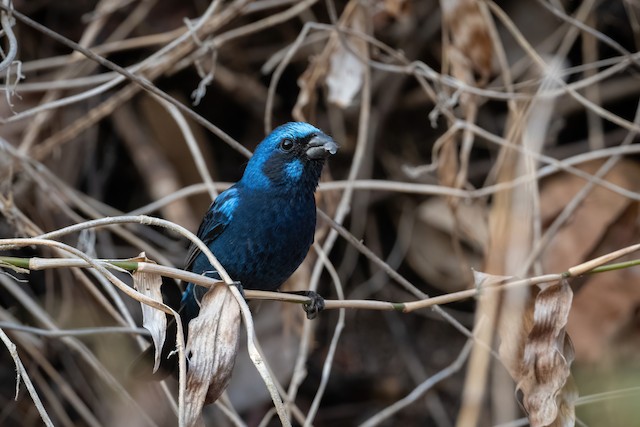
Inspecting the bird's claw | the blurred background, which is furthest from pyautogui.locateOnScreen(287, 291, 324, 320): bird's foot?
the blurred background

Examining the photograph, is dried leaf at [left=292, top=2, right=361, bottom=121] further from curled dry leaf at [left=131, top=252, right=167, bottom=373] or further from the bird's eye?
curled dry leaf at [left=131, top=252, right=167, bottom=373]

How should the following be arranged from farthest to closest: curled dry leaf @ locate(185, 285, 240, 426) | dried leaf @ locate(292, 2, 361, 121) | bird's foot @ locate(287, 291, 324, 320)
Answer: dried leaf @ locate(292, 2, 361, 121), bird's foot @ locate(287, 291, 324, 320), curled dry leaf @ locate(185, 285, 240, 426)

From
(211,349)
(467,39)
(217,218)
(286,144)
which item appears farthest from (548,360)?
(467,39)

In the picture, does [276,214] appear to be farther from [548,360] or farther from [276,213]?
[548,360]

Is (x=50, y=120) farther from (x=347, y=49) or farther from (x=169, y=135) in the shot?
(x=347, y=49)

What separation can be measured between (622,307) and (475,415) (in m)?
2.35

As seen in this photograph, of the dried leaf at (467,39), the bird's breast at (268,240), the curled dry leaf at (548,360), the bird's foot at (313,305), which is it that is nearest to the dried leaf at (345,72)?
the dried leaf at (467,39)

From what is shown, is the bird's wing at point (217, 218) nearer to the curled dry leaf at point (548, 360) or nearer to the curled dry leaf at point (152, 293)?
the curled dry leaf at point (152, 293)

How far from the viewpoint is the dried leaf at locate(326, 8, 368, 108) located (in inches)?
131

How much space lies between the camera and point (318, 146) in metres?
2.74

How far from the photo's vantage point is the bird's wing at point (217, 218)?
2.89m

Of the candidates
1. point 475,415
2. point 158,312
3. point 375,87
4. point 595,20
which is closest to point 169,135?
point 375,87

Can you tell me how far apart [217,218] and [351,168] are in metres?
1.02

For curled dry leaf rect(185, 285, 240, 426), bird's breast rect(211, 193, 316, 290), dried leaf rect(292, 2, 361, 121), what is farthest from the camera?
dried leaf rect(292, 2, 361, 121)
